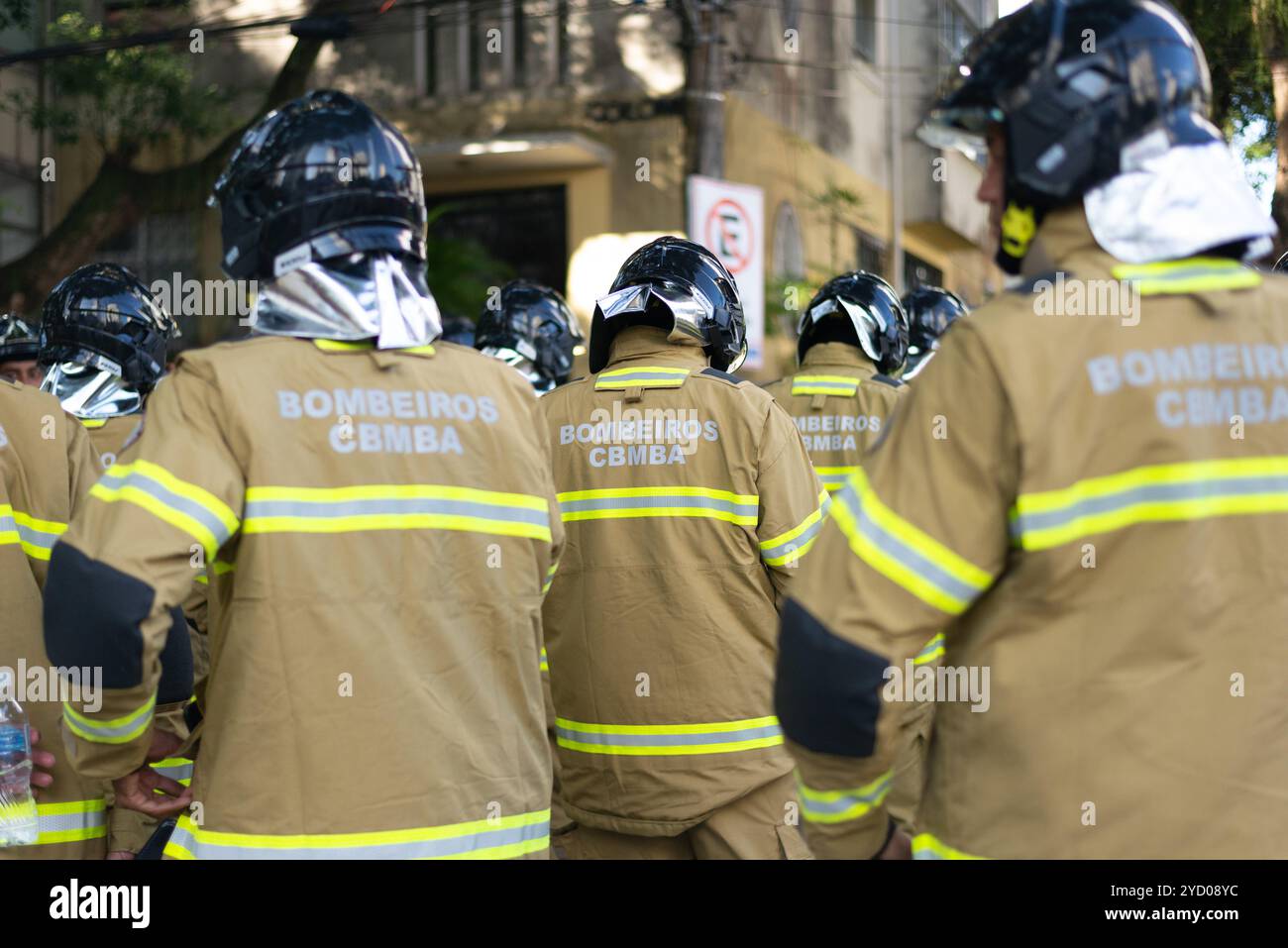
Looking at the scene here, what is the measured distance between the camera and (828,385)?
6512 millimetres

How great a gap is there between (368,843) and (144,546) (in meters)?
0.73

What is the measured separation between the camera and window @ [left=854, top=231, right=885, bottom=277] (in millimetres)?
20484

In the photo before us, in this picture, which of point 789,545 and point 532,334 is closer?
point 789,545

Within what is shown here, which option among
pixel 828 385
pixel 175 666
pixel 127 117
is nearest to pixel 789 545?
pixel 175 666

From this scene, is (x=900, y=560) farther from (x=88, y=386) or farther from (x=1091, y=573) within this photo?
(x=88, y=386)

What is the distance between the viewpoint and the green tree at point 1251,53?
8914mm

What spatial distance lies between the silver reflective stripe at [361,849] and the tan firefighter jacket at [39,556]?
1118 mm

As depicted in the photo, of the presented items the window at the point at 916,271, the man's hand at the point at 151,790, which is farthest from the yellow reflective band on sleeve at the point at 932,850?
the window at the point at 916,271

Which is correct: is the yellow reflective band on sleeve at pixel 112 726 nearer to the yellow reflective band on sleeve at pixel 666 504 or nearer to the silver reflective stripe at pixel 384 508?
the silver reflective stripe at pixel 384 508

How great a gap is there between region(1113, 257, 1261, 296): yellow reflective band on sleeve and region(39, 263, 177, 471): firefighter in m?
3.95

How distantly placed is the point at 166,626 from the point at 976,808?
1.51 metres

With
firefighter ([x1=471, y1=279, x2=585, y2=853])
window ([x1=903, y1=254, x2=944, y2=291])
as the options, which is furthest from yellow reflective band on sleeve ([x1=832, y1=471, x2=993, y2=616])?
window ([x1=903, y1=254, x2=944, y2=291])
